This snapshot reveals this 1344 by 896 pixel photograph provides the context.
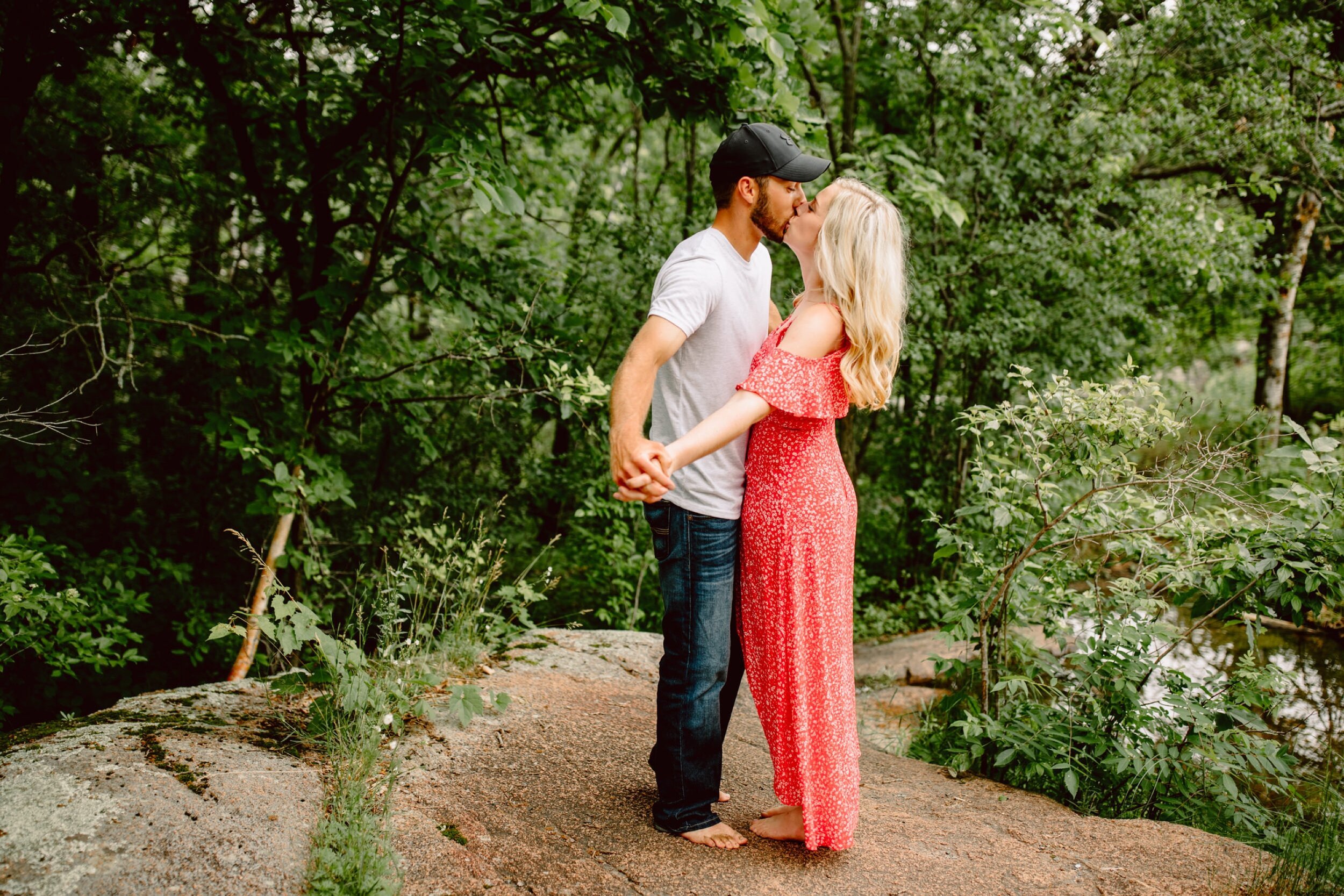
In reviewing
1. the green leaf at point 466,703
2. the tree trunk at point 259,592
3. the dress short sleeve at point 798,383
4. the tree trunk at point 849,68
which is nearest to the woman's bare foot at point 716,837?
the green leaf at point 466,703

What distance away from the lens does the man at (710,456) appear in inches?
87.2

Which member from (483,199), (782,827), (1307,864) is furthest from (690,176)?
(1307,864)

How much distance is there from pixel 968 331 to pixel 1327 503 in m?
4.02

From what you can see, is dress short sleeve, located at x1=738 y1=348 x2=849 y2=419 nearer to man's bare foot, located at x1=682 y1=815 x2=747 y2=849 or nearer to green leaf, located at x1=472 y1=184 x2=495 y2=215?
man's bare foot, located at x1=682 y1=815 x2=747 y2=849

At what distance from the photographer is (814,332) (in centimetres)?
213

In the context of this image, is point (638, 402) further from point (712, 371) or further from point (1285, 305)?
point (1285, 305)

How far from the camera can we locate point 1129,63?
6859mm

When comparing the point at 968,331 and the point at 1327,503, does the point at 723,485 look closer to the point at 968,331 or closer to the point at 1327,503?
the point at 1327,503

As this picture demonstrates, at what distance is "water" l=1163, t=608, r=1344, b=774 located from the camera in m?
4.68

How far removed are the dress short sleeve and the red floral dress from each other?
0.5 inches

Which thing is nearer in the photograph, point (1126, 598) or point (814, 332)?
point (814, 332)

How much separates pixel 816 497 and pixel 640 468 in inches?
24.2

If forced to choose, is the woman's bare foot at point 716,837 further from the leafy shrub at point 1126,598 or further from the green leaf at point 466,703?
the leafy shrub at point 1126,598

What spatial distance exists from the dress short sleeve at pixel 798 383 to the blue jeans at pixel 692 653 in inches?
15.5
